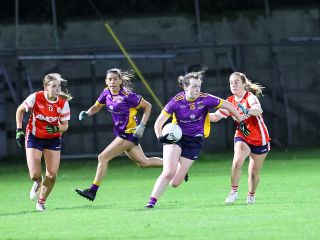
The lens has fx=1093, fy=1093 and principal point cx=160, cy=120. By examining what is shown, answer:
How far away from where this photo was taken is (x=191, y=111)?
14242mm

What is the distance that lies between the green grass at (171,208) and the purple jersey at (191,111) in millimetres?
1023

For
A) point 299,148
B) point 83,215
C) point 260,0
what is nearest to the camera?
point 83,215

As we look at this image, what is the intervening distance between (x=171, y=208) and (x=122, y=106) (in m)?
2.60

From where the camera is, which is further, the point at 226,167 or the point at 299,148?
the point at 299,148

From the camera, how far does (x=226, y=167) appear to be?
74.7 ft

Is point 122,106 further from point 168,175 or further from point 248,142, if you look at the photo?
point 168,175

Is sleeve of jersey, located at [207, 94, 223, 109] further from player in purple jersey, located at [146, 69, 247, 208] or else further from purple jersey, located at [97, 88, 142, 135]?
purple jersey, located at [97, 88, 142, 135]

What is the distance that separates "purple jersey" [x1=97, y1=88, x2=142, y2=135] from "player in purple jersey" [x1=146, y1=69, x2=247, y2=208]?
1.91 meters

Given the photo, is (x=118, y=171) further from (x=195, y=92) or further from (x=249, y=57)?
(x=195, y=92)

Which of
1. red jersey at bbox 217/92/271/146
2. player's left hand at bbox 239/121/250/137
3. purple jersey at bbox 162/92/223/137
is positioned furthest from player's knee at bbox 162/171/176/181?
red jersey at bbox 217/92/271/146

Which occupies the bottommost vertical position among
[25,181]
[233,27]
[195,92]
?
[25,181]

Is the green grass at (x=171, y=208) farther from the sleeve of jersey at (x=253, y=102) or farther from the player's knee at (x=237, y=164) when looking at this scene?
the sleeve of jersey at (x=253, y=102)

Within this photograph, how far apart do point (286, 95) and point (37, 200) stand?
13.6 metres

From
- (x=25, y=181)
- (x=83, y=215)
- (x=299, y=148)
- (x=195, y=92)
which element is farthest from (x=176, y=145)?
(x=299, y=148)
